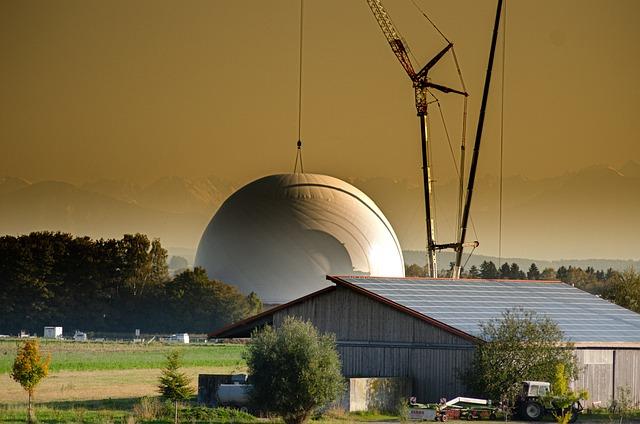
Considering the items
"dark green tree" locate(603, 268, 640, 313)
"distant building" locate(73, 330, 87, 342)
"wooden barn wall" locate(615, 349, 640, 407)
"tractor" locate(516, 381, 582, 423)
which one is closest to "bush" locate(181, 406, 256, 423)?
"tractor" locate(516, 381, 582, 423)

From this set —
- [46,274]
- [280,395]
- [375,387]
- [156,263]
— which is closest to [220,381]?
[375,387]

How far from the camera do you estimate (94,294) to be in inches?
5094

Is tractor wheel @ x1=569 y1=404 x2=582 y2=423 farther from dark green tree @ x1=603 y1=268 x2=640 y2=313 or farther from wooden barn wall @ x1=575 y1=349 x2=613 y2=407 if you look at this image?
dark green tree @ x1=603 y1=268 x2=640 y2=313

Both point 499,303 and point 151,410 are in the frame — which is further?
point 499,303

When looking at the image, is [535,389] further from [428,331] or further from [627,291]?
[627,291]

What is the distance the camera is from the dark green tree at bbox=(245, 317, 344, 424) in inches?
1737

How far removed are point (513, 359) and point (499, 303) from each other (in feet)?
32.0

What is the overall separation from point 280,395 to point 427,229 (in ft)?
230

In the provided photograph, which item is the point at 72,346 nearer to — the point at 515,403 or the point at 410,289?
the point at 410,289

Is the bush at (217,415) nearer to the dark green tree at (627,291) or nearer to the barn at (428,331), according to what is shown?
the barn at (428,331)

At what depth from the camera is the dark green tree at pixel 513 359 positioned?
5134 cm

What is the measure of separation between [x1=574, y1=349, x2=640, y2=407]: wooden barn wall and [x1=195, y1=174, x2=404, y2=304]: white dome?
226ft

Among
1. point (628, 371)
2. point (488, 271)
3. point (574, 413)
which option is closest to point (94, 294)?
point (488, 271)

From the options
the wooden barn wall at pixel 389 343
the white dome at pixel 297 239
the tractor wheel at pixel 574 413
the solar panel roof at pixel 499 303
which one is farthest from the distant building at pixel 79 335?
the tractor wheel at pixel 574 413
